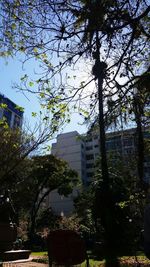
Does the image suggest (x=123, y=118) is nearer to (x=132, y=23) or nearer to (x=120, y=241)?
(x=132, y=23)

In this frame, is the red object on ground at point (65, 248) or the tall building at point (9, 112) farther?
the tall building at point (9, 112)

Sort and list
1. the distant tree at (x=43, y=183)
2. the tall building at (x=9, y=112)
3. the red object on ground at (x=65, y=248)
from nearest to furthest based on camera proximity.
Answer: the red object on ground at (x=65, y=248)
the tall building at (x=9, y=112)
the distant tree at (x=43, y=183)

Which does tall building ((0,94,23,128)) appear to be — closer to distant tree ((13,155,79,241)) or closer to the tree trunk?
the tree trunk

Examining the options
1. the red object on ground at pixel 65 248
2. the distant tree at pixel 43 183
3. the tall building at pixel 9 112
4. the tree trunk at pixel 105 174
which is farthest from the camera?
the distant tree at pixel 43 183

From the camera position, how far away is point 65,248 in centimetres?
509

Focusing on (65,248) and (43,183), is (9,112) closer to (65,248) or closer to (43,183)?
(65,248)

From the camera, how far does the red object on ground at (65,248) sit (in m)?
5.08

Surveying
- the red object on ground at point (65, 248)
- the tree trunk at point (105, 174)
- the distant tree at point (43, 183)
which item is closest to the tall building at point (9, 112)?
the tree trunk at point (105, 174)

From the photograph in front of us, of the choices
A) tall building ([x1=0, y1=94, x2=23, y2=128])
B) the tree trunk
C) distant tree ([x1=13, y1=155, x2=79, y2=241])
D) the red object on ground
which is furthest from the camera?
distant tree ([x1=13, y1=155, x2=79, y2=241])

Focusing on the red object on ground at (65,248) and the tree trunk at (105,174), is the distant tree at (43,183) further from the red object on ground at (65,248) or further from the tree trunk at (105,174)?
the red object on ground at (65,248)

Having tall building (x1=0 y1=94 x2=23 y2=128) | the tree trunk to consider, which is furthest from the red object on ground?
tall building (x1=0 y1=94 x2=23 y2=128)

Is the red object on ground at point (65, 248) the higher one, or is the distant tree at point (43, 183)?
the distant tree at point (43, 183)

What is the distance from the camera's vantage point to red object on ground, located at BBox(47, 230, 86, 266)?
5078 mm

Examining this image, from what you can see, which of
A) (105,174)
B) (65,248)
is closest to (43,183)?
(105,174)
